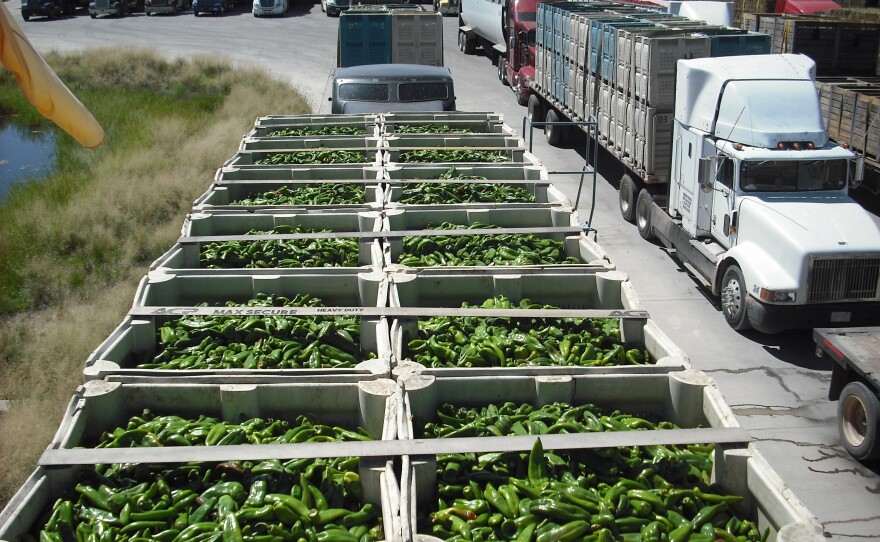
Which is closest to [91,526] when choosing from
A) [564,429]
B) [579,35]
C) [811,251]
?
[564,429]

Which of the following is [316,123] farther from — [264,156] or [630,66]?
Result: [630,66]

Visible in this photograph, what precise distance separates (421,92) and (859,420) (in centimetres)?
1164

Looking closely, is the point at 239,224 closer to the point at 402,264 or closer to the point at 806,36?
the point at 402,264

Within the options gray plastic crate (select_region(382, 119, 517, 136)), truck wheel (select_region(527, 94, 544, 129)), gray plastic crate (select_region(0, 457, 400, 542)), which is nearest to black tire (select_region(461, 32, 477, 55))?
truck wheel (select_region(527, 94, 544, 129))

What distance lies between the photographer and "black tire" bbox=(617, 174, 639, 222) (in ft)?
59.8

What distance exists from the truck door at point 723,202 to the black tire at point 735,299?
0.68 m

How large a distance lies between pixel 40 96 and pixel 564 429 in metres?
4.19

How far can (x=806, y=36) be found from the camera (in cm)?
2223

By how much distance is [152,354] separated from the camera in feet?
27.0

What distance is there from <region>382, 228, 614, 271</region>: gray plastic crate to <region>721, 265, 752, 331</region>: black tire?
3.50 meters

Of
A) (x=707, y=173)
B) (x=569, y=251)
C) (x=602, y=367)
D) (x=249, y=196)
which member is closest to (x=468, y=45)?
(x=707, y=173)

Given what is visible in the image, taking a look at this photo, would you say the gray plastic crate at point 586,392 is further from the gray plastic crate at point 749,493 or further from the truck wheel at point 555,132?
the truck wheel at point 555,132

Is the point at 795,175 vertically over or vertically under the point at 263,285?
over

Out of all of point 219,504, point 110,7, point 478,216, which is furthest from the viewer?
point 110,7
